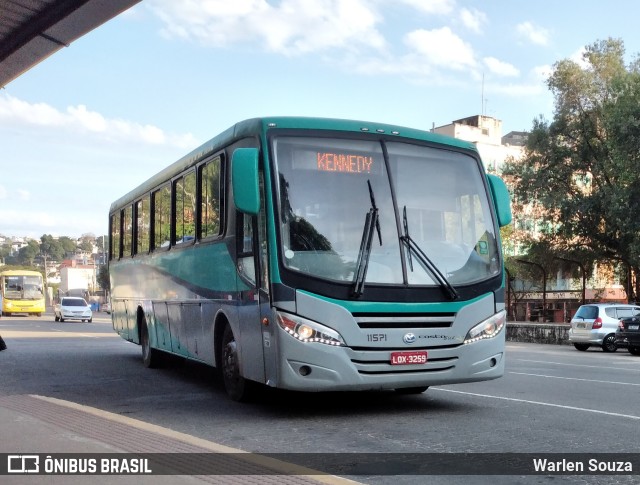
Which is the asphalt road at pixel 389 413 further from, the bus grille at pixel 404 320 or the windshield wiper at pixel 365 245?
the windshield wiper at pixel 365 245

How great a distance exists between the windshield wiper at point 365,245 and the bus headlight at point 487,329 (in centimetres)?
144

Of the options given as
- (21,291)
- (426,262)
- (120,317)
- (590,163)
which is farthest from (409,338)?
(21,291)

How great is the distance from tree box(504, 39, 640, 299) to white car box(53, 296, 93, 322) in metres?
26.2

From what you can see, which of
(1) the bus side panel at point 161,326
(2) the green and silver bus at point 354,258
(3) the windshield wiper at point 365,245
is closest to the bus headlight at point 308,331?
(2) the green and silver bus at point 354,258

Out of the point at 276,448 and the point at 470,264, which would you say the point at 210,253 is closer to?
the point at 470,264

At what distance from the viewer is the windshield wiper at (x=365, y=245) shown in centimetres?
916

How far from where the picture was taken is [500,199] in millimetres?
10602

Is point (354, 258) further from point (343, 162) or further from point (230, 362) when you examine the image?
point (230, 362)

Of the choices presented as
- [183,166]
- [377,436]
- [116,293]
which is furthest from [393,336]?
[116,293]

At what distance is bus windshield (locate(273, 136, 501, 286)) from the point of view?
933 centimetres

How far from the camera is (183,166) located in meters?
13.3

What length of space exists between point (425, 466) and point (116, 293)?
13.9 meters

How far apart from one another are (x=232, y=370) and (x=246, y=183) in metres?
2.70

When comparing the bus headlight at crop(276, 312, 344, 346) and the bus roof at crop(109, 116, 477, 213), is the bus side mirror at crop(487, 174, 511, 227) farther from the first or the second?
the bus headlight at crop(276, 312, 344, 346)
